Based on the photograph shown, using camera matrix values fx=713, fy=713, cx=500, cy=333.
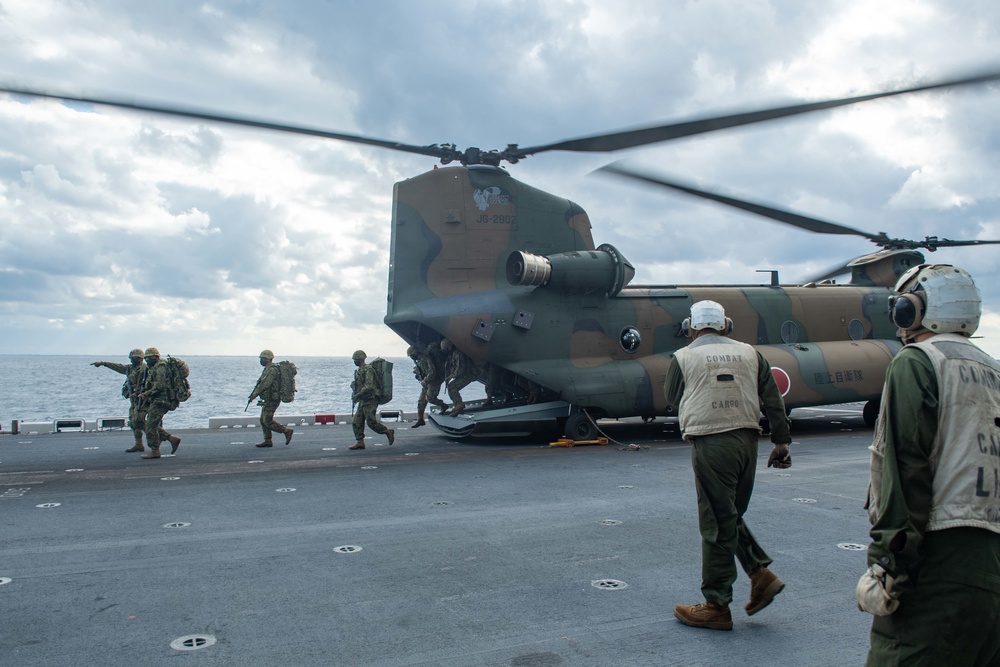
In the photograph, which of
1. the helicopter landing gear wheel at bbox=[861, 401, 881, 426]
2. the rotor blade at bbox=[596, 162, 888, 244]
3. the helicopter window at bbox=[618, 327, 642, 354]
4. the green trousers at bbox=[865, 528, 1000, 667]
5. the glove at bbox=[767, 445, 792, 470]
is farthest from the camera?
the helicopter landing gear wheel at bbox=[861, 401, 881, 426]

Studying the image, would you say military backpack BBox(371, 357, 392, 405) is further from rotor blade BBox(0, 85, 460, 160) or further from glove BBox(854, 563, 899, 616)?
glove BBox(854, 563, 899, 616)

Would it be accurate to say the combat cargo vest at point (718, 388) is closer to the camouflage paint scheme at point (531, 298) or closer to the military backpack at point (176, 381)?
the camouflage paint scheme at point (531, 298)

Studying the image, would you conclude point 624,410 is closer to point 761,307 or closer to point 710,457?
point 761,307

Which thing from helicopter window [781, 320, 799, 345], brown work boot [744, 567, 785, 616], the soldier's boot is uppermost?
helicopter window [781, 320, 799, 345]

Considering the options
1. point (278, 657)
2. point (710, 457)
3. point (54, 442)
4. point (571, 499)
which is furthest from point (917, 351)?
point (54, 442)

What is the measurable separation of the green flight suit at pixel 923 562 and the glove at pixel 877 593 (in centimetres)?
3

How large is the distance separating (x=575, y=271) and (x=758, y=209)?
3.27 meters

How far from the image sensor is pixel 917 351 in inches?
93.3

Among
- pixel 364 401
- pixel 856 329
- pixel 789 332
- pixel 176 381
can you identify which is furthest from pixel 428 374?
pixel 856 329

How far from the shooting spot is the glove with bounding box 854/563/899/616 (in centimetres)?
218

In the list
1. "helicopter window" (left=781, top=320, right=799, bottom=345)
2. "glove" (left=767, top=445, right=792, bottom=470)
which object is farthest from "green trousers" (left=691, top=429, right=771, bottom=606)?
"helicopter window" (left=781, top=320, right=799, bottom=345)

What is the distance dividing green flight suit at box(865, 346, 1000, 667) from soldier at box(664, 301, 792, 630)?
163 cm

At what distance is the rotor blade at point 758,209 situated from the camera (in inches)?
419

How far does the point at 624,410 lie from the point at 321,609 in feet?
29.1
